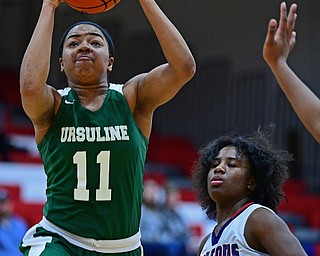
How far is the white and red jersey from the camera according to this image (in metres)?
3.67

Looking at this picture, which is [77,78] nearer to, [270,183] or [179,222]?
[270,183]

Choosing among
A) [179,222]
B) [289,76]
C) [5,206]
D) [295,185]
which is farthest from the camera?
[295,185]

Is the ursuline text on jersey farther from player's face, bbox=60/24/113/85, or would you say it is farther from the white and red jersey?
the white and red jersey

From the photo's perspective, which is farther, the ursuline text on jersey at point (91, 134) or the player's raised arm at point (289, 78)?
the ursuline text on jersey at point (91, 134)

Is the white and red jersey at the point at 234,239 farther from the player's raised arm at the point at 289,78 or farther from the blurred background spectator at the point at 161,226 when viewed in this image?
the blurred background spectator at the point at 161,226

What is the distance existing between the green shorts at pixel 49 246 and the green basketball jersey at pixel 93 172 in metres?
0.07

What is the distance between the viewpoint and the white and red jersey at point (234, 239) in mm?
3673

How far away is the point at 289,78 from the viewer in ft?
9.96

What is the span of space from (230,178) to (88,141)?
760 mm

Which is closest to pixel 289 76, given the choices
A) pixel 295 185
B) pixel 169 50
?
pixel 169 50

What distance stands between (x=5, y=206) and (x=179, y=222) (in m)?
2.49

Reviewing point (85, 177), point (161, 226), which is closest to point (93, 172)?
point (85, 177)

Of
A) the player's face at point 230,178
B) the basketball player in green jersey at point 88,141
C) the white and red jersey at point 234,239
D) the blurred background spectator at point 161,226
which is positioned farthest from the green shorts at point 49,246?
the blurred background spectator at point 161,226

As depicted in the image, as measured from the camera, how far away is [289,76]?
3043 mm
